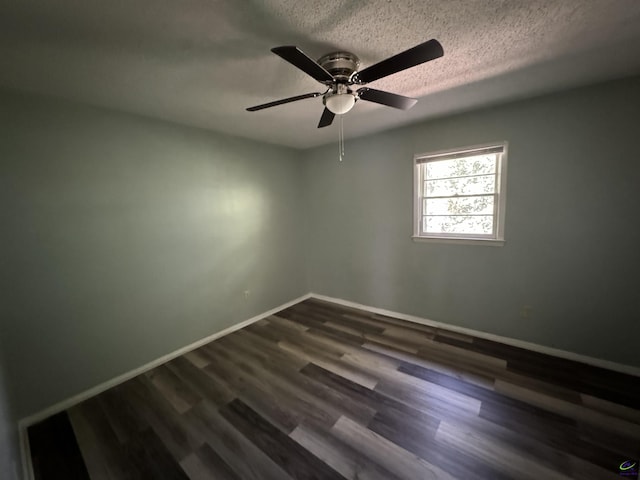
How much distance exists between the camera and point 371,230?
11.0 ft

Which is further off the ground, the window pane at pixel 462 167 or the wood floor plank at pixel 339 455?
the window pane at pixel 462 167

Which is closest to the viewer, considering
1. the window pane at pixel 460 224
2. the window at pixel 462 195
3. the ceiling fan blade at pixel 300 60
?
the ceiling fan blade at pixel 300 60

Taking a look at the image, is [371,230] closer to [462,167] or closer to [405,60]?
[462,167]

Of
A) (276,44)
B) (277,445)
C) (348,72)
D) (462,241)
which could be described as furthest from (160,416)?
(462,241)

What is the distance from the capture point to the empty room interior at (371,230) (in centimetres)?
133

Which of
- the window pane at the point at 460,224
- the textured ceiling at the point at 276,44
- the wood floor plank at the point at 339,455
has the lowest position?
the wood floor plank at the point at 339,455

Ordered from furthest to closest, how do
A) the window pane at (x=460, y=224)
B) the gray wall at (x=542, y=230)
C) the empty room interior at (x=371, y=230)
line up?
the window pane at (x=460, y=224), the gray wall at (x=542, y=230), the empty room interior at (x=371, y=230)

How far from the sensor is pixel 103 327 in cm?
212

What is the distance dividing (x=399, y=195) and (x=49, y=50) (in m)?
3.04

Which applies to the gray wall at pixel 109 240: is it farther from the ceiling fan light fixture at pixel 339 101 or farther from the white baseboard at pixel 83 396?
the ceiling fan light fixture at pixel 339 101

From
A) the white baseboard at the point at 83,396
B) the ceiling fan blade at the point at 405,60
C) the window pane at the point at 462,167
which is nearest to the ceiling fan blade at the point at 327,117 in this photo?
the ceiling fan blade at the point at 405,60

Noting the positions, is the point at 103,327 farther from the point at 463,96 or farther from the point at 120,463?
the point at 463,96

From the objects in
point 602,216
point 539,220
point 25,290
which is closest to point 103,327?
point 25,290

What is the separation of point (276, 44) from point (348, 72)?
44cm
